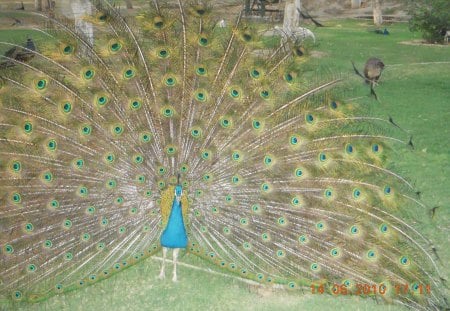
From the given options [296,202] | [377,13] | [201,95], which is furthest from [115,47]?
[377,13]

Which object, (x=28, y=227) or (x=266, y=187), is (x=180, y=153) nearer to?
(x=266, y=187)

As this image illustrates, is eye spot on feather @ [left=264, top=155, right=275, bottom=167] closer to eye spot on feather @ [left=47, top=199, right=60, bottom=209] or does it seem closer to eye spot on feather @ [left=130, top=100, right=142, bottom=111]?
eye spot on feather @ [left=130, top=100, right=142, bottom=111]

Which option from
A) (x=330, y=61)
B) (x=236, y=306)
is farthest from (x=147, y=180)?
(x=330, y=61)

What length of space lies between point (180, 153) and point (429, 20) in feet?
51.5

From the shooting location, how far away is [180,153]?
14.3 feet

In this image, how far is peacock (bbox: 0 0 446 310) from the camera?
416cm

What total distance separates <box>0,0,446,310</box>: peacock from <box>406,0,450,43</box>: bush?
543 inches

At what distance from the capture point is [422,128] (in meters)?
9.19

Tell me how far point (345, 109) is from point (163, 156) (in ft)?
4.17

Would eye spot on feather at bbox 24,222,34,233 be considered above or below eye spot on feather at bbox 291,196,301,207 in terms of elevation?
below

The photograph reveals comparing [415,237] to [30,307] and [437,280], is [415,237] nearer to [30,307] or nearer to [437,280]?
[437,280]

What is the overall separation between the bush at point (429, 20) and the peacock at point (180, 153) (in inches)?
543

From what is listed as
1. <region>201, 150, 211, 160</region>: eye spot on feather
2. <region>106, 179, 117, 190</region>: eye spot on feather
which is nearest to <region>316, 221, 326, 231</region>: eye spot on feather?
<region>201, 150, 211, 160</region>: eye spot on feather
